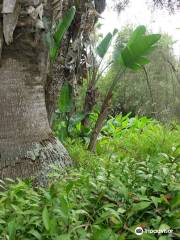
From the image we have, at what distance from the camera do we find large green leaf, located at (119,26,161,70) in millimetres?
5469

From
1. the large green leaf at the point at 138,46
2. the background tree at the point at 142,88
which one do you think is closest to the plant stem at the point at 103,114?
the large green leaf at the point at 138,46

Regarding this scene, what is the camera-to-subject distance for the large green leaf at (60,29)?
16.9 ft

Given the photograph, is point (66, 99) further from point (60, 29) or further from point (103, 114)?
point (60, 29)

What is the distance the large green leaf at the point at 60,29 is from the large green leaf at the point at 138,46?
861 millimetres

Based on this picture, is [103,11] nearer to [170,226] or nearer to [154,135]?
[154,135]

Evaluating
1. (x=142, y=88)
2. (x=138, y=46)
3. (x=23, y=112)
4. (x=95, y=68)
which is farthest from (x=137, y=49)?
(x=142, y=88)

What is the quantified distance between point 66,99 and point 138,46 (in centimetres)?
138

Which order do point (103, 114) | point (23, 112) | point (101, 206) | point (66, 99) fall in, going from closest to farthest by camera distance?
point (101, 206)
point (23, 112)
point (103, 114)
point (66, 99)

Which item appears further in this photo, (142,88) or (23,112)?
(142,88)

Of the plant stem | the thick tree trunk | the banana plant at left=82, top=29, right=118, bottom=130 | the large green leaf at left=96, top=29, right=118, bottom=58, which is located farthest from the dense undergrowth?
the large green leaf at left=96, top=29, right=118, bottom=58

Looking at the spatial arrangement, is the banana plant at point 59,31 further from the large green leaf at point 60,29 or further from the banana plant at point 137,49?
the banana plant at point 137,49

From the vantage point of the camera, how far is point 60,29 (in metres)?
5.23

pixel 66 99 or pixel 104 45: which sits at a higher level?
pixel 104 45

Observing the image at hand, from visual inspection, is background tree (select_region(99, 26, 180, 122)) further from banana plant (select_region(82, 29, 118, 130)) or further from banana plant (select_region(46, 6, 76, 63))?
banana plant (select_region(46, 6, 76, 63))
